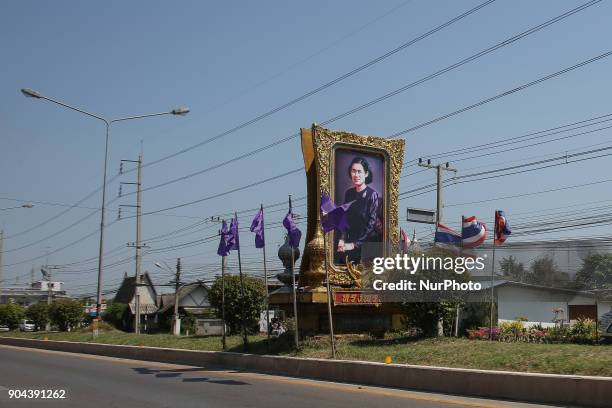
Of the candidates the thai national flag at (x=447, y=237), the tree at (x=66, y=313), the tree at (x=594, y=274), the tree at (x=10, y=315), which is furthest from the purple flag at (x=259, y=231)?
the tree at (x=10, y=315)

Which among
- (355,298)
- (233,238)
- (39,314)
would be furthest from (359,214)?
(39,314)

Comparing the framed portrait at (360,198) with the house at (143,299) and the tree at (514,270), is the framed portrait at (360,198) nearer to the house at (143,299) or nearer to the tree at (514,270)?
the tree at (514,270)

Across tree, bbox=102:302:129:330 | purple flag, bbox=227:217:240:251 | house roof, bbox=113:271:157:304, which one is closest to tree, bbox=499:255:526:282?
purple flag, bbox=227:217:240:251

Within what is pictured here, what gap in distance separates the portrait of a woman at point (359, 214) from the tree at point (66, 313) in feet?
92.5

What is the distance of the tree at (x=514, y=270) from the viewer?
30.7m

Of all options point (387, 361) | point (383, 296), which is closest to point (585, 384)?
point (387, 361)

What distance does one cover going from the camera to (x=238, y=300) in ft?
94.4

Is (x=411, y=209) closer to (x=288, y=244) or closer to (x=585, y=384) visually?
(x=288, y=244)

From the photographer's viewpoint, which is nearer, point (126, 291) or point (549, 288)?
point (549, 288)

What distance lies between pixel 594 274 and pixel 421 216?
9.78 m

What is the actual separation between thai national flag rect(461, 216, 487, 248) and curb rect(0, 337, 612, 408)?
866cm

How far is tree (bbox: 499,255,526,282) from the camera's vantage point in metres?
30.7

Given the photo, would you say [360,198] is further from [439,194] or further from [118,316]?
[118,316]

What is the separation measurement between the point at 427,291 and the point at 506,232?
195 inches
